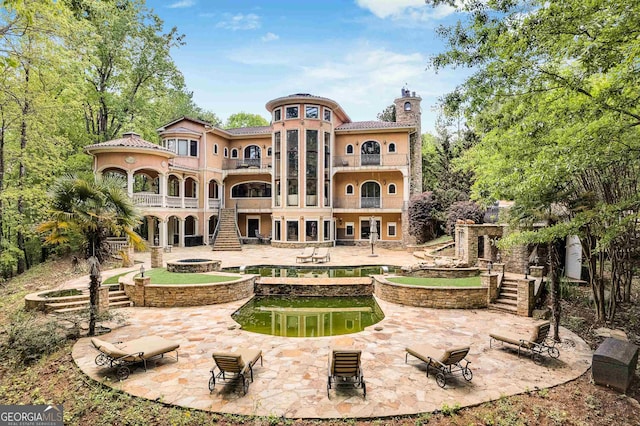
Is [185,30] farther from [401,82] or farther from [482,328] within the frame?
[482,328]

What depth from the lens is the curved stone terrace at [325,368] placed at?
596 cm

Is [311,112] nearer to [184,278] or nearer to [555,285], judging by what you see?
[184,278]

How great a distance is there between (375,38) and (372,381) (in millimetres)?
9476

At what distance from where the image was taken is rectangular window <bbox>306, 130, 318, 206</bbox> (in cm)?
2642

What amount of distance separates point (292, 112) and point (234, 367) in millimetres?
22621

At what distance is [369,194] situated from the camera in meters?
28.6

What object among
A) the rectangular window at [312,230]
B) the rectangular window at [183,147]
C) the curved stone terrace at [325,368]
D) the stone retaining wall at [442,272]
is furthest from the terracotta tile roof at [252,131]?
the curved stone terrace at [325,368]

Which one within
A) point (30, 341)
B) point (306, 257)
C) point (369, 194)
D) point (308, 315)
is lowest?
point (308, 315)

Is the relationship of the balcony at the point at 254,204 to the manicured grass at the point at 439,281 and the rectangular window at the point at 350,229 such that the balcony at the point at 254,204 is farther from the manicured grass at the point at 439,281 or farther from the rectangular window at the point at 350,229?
the manicured grass at the point at 439,281

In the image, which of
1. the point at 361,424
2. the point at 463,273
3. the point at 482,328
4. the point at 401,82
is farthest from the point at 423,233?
the point at 361,424

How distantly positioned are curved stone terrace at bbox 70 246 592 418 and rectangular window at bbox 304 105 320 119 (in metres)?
18.5

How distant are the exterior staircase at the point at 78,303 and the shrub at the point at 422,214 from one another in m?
19.2

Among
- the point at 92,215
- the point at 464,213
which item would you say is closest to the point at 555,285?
the point at 92,215

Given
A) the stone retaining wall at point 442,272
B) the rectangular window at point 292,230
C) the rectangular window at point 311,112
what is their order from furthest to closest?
1. the rectangular window at point 292,230
2. the rectangular window at point 311,112
3. the stone retaining wall at point 442,272
